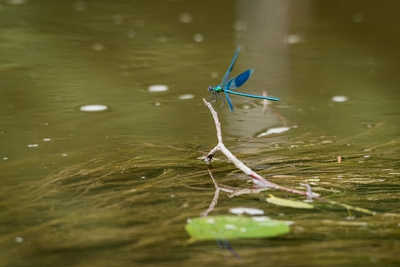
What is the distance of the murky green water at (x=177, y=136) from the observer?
1.44 meters

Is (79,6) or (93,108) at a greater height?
(79,6)

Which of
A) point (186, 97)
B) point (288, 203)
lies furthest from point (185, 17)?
point (288, 203)

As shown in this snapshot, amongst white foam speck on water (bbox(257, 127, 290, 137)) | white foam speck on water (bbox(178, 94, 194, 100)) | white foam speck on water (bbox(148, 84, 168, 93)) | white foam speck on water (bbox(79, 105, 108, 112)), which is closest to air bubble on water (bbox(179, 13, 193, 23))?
white foam speck on water (bbox(148, 84, 168, 93))

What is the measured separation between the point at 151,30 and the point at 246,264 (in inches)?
149

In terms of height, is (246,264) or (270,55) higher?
(270,55)

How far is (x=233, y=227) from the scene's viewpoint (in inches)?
58.8

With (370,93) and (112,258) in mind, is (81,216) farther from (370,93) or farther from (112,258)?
(370,93)

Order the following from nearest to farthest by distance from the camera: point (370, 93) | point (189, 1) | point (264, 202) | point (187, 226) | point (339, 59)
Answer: point (187, 226)
point (264, 202)
point (370, 93)
point (339, 59)
point (189, 1)

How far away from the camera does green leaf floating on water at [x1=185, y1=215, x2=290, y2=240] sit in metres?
1.46

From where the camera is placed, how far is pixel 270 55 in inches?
166

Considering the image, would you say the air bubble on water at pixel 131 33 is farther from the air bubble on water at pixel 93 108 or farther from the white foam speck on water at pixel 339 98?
the white foam speck on water at pixel 339 98

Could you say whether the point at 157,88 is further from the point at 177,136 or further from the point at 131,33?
the point at 131,33

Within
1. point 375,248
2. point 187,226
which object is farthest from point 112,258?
point 375,248

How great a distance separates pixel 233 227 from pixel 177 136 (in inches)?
40.0
